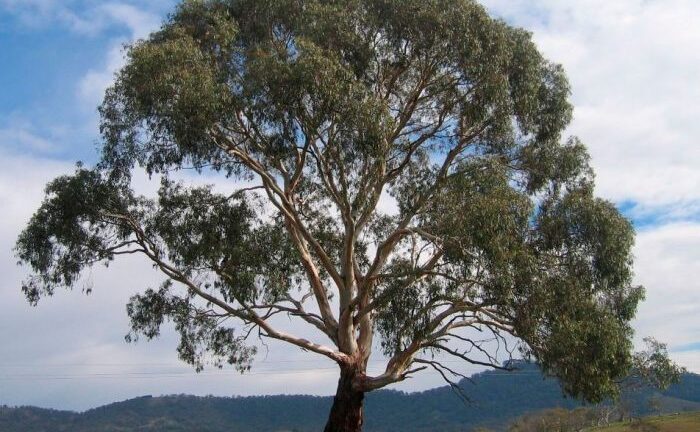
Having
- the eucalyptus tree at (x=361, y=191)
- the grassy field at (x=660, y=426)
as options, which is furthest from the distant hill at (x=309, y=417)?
the eucalyptus tree at (x=361, y=191)

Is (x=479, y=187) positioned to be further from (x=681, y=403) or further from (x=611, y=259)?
(x=681, y=403)

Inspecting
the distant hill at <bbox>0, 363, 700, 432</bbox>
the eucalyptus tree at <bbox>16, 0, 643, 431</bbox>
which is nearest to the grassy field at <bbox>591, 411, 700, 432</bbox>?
the eucalyptus tree at <bbox>16, 0, 643, 431</bbox>

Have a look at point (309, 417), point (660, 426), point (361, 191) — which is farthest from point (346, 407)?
point (309, 417)

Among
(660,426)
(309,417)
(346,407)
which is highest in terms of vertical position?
(309,417)

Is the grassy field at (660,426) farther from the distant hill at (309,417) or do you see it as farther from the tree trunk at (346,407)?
the distant hill at (309,417)

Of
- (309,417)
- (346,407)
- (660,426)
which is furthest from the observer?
(309,417)

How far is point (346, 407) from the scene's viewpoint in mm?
15531

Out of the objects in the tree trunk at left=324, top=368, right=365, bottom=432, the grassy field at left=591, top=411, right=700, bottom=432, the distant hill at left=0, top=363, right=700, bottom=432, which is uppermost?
the distant hill at left=0, top=363, right=700, bottom=432

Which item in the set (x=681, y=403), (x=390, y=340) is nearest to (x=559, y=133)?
(x=390, y=340)

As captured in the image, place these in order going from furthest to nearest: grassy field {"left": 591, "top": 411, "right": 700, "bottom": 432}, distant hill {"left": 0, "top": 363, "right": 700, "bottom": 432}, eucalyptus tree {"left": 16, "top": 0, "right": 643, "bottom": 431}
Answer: distant hill {"left": 0, "top": 363, "right": 700, "bottom": 432} < grassy field {"left": 591, "top": 411, "right": 700, "bottom": 432} < eucalyptus tree {"left": 16, "top": 0, "right": 643, "bottom": 431}

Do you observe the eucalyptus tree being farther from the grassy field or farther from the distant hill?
the distant hill

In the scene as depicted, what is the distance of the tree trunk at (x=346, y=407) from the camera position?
15500 millimetres

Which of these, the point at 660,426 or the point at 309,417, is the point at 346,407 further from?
the point at 309,417

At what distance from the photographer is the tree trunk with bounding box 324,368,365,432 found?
15500 mm
